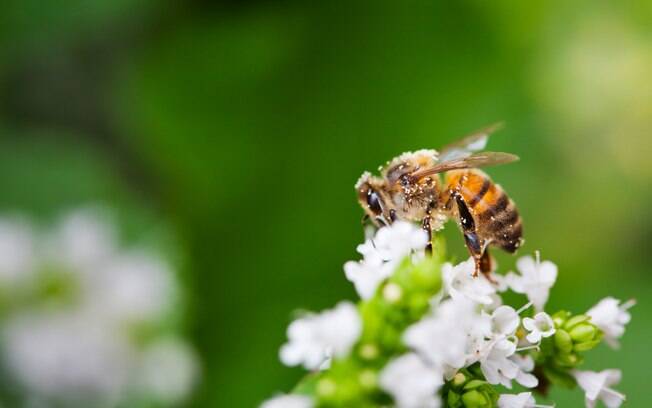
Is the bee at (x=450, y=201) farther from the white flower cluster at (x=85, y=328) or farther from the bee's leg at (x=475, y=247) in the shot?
the white flower cluster at (x=85, y=328)

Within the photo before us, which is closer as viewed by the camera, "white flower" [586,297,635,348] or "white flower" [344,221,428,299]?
"white flower" [344,221,428,299]

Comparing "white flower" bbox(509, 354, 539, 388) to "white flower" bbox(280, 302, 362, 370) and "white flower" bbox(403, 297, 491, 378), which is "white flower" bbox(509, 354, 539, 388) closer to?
"white flower" bbox(403, 297, 491, 378)

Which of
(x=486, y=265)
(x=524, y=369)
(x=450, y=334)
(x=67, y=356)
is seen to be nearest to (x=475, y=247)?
(x=486, y=265)

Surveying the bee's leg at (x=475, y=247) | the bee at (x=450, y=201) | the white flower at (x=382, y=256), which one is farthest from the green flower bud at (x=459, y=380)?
the bee at (x=450, y=201)

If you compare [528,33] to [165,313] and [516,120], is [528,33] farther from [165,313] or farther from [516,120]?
[165,313]

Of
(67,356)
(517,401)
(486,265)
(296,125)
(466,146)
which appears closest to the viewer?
(517,401)

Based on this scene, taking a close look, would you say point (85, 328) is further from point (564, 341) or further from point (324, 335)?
point (324, 335)

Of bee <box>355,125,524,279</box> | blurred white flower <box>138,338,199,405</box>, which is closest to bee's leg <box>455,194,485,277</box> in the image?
bee <box>355,125,524,279</box>
